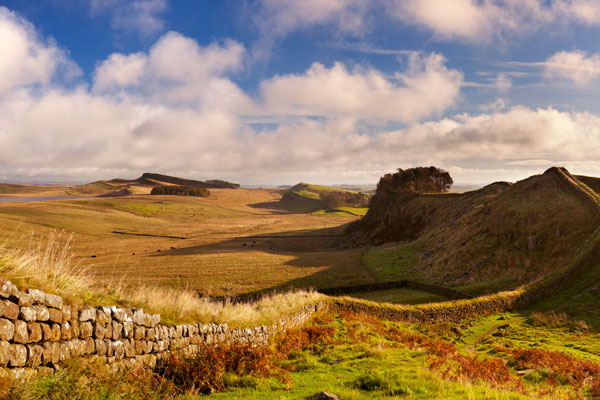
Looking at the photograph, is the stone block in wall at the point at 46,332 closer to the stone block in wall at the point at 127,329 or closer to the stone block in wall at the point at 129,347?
the stone block in wall at the point at 127,329

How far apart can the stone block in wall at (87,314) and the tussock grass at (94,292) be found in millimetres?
442

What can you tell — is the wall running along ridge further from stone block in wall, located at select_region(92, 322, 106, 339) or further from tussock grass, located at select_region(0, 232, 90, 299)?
tussock grass, located at select_region(0, 232, 90, 299)

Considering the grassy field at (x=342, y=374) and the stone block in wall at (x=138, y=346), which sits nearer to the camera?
Result: the grassy field at (x=342, y=374)

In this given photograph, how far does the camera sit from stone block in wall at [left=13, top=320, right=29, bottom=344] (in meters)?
6.92

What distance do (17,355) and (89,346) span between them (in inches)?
70.7

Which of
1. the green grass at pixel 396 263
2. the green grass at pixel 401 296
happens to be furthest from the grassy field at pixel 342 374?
the green grass at pixel 396 263

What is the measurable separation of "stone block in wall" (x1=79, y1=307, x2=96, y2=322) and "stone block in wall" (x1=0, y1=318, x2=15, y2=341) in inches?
63.1

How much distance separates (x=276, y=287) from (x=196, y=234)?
3395 inches

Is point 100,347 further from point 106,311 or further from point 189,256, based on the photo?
point 189,256

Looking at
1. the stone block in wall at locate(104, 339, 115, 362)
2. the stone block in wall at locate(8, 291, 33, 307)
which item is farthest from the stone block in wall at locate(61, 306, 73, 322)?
the stone block in wall at locate(104, 339, 115, 362)

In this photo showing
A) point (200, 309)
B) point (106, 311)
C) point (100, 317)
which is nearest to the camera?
point (100, 317)

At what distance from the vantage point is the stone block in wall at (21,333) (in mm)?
6919

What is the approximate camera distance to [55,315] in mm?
7797

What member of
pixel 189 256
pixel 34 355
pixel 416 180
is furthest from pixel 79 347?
pixel 416 180
